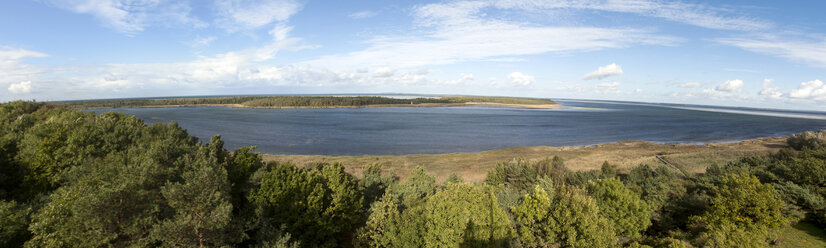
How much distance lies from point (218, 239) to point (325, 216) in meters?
7.54

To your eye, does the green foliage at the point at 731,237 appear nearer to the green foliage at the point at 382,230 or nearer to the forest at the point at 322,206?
the forest at the point at 322,206

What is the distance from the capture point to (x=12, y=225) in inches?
480

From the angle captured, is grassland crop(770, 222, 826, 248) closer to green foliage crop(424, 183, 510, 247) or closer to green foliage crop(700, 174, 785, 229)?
green foliage crop(700, 174, 785, 229)

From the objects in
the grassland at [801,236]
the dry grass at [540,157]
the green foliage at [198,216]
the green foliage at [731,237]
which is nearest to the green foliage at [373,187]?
the dry grass at [540,157]

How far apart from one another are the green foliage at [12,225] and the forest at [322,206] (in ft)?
0.14

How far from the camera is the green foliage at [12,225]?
11938mm

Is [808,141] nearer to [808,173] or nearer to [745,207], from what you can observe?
[808,173]

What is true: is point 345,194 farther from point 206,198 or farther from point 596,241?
point 596,241

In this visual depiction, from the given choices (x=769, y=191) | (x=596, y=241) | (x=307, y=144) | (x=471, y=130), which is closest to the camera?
(x=596, y=241)

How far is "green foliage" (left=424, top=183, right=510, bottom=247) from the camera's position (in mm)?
15148

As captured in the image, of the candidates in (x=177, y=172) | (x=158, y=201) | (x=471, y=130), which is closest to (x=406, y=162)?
(x=177, y=172)

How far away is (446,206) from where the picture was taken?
16094 millimetres

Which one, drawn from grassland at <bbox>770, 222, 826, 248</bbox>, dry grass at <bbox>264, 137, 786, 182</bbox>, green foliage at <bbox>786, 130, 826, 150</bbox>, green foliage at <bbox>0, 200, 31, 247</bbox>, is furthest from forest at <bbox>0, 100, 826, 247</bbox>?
green foliage at <bbox>786, 130, 826, 150</bbox>

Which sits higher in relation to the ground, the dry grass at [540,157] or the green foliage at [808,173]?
the green foliage at [808,173]
